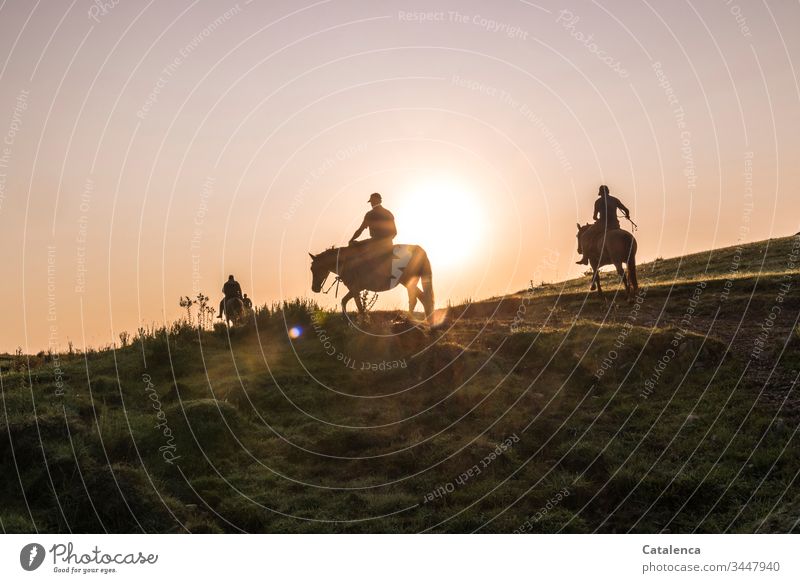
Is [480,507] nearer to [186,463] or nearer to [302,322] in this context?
[186,463]

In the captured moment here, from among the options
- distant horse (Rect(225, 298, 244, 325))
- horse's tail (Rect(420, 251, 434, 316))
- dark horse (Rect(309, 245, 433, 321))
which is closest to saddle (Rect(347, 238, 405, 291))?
dark horse (Rect(309, 245, 433, 321))

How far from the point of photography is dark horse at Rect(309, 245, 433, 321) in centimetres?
2198

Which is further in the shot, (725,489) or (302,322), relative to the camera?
(302,322)

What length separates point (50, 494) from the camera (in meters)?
13.2

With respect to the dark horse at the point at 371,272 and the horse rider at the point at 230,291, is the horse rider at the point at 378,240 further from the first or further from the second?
the horse rider at the point at 230,291

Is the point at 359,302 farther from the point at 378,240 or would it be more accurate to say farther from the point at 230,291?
the point at 230,291

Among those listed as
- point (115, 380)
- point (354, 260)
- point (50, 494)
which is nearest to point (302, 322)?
point (354, 260)

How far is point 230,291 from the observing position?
28.3 meters

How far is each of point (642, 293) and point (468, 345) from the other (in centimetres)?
857
